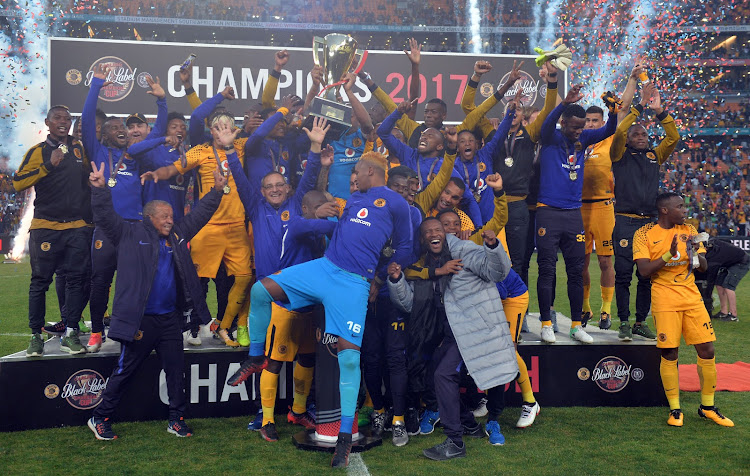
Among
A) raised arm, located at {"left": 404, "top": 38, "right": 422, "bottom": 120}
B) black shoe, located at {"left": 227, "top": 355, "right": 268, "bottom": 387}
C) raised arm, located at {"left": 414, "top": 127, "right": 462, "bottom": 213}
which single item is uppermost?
raised arm, located at {"left": 404, "top": 38, "right": 422, "bottom": 120}

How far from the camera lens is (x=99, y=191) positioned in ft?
16.1

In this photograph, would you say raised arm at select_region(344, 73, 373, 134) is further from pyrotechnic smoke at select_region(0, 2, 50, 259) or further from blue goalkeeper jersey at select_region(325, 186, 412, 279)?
pyrotechnic smoke at select_region(0, 2, 50, 259)

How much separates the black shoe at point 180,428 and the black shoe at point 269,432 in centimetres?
56

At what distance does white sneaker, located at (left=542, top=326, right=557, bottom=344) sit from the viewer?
6.09 meters

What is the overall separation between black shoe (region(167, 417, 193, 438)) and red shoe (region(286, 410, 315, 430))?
0.78 metres

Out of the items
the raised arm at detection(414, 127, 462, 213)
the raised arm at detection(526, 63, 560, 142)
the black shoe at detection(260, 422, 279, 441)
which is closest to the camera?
the black shoe at detection(260, 422, 279, 441)

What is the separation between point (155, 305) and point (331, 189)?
222 centimetres

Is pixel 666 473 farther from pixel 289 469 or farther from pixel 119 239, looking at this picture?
pixel 119 239

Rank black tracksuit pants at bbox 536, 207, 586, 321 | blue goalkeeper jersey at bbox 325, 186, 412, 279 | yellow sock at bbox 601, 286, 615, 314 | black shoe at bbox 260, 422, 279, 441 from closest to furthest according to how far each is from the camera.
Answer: blue goalkeeper jersey at bbox 325, 186, 412, 279 < black shoe at bbox 260, 422, 279, 441 < black tracksuit pants at bbox 536, 207, 586, 321 < yellow sock at bbox 601, 286, 615, 314

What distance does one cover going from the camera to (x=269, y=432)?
513 cm

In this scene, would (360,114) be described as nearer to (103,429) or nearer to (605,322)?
(605,322)

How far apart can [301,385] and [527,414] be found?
1812mm

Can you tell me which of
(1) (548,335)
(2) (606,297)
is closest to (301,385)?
(1) (548,335)

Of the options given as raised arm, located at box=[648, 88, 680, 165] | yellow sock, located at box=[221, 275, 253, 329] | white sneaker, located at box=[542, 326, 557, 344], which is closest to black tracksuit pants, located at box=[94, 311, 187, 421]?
yellow sock, located at box=[221, 275, 253, 329]
